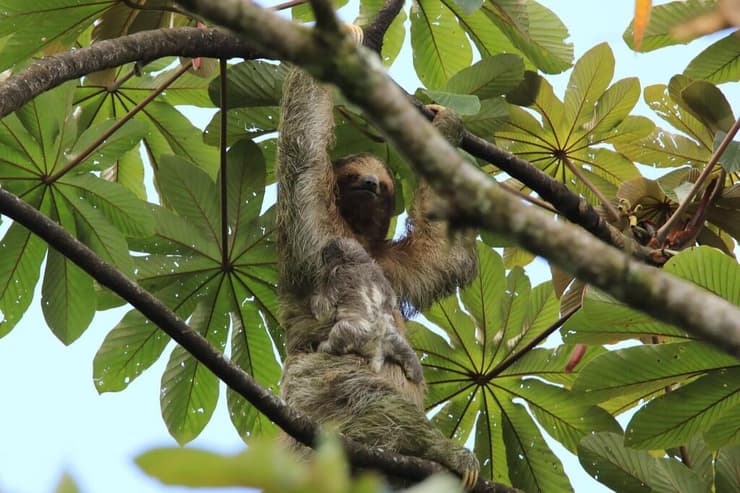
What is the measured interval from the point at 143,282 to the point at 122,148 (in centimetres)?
89

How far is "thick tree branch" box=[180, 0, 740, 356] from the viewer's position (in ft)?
6.81

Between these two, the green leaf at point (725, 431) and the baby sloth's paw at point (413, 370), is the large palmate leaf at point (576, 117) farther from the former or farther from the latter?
the green leaf at point (725, 431)

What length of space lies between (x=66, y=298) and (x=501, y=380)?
295 centimetres

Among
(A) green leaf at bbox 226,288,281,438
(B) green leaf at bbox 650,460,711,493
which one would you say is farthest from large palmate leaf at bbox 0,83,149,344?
(B) green leaf at bbox 650,460,711,493

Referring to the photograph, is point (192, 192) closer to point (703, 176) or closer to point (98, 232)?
point (98, 232)

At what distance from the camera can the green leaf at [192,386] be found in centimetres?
666

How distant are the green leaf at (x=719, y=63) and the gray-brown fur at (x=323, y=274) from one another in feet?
6.29

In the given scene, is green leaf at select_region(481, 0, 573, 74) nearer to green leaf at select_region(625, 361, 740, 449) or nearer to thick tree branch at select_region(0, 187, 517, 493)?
green leaf at select_region(625, 361, 740, 449)

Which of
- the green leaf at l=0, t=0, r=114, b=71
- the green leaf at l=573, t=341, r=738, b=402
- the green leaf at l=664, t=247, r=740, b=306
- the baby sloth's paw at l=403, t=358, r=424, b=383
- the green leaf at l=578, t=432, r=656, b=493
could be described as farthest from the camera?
the baby sloth's paw at l=403, t=358, r=424, b=383

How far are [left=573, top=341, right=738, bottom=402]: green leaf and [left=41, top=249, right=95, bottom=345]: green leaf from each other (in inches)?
124

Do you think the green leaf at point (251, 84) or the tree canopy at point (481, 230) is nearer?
the tree canopy at point (481, 230)

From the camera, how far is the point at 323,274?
6.41 meters

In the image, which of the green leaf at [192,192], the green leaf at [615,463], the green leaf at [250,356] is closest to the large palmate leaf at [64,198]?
the green leaf at [192,192]

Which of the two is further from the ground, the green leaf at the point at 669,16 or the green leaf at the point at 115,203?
the green leaf at the point at 669,16
